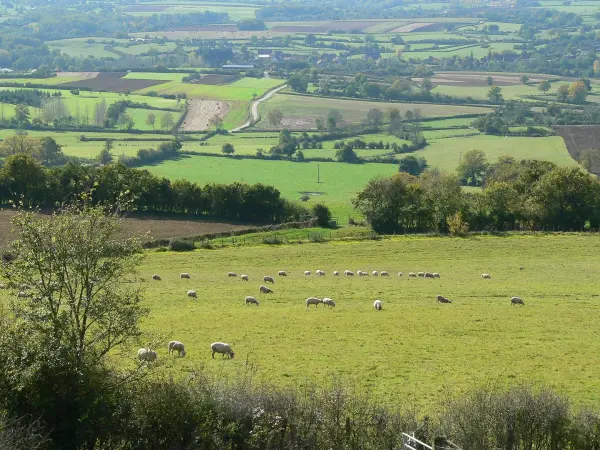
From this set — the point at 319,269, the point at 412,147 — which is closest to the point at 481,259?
the point at 319,269

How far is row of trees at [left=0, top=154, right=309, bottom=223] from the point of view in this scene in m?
83.6

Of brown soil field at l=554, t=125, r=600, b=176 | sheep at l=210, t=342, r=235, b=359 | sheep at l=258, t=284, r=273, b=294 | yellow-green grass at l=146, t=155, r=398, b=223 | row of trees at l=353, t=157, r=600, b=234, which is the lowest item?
yellow-green grass at l=146, t=155, r=398, b=223

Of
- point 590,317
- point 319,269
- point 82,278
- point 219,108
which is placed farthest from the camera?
point 219,108

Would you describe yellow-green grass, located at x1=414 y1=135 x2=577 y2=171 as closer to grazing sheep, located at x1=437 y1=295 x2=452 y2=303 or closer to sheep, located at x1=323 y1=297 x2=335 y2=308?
grazing sheep, located at x1=437 y1=295 x2=452 y2=303

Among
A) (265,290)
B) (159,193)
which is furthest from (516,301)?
(159,193)

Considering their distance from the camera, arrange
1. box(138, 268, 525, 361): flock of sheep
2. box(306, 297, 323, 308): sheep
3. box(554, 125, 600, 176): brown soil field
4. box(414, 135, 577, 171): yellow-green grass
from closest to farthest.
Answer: box(138, 268, 525, 361): flock of sheep → box(306, 297, 323, 308): sheep → box(414, 135, 577, 171): yellow-green grass → box(554, 125, 600, 176): brown soil field

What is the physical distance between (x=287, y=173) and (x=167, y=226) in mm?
47276

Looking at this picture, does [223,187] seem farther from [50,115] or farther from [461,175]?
[50,115]

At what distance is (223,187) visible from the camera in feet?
280

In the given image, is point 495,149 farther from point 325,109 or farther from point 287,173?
point 325,109

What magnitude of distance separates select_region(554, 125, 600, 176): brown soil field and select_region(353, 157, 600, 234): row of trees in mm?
53310

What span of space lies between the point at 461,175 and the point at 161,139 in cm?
5503

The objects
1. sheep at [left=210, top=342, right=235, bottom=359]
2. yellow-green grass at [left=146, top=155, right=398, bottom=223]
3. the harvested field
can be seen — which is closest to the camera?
sheep at [left=210, top=342, right=235, bottom=359]

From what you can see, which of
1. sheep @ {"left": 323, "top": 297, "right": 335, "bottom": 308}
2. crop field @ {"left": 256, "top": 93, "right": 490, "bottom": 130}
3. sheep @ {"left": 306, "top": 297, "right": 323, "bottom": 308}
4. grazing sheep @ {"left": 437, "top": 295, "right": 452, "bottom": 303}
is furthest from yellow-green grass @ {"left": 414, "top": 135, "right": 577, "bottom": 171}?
sheep @ {"left": 306, "top": 297, "right": 323, "bottom": 308}
